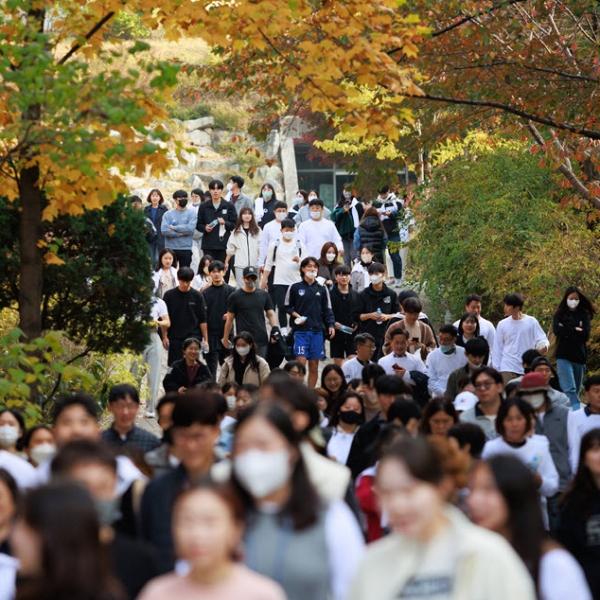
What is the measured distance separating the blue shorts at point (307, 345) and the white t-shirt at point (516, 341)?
2682 mm

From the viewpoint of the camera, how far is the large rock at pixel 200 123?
158ft

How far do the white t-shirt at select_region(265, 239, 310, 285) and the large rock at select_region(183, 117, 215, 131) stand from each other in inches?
1186

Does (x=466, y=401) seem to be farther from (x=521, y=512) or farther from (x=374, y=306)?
(x=374, y=306)

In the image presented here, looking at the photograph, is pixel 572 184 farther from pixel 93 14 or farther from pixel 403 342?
pixel 93 14

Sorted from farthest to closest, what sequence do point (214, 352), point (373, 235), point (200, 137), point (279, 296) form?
point (200, 137) < point (373, 235) < point (279, 296) < point (214, 352)

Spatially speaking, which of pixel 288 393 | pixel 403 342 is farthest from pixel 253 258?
pixel 288 393

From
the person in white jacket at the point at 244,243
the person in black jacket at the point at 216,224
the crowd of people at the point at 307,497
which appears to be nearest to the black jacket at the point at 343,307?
the person in white jacket at the point at 244,243

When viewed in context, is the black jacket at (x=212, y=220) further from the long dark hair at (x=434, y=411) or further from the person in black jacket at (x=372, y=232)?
the long dark hair at (x=434, y=411)

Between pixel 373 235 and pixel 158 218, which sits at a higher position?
pixel 158 218

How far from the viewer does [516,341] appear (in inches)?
580

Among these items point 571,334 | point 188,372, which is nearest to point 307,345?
point 188,372

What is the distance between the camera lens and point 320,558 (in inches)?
180

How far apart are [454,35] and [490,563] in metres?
10.1

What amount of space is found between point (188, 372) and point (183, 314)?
8.90 ft
